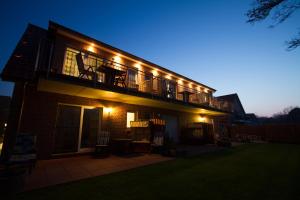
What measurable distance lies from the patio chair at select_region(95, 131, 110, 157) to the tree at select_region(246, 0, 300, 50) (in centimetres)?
783

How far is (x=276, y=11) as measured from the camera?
5043 mm

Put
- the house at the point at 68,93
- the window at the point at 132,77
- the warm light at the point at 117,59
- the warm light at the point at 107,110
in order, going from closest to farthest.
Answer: the house at the point at 68,93
the warm light at the point at 107,110
the warm light at the point at 117,59
the window at the point at 132,77

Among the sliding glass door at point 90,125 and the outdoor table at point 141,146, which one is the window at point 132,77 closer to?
the sliding glass door at point 90,125

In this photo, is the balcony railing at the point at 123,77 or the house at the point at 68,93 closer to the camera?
the house at the point at 68,93

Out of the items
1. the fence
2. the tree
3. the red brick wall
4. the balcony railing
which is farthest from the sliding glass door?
the fence

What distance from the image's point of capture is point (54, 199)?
268cm

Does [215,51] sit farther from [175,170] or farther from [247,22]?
[175,170]

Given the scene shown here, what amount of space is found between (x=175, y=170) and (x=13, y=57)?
7825 millimetres

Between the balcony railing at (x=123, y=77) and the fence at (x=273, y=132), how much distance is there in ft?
18.6

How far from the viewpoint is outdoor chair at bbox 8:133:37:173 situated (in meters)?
4.10

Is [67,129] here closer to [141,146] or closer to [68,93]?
[68,93]

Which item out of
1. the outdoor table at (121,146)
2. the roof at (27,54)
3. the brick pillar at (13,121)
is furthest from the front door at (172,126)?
the brick pillar at (13,121)

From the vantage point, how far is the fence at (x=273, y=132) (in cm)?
1512

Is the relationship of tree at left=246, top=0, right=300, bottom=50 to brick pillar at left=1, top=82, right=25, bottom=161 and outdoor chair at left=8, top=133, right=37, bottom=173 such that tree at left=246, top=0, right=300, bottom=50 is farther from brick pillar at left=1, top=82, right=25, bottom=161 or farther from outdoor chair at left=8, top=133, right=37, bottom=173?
brick pillar at left=1, top=82, right=25, bottom=161
